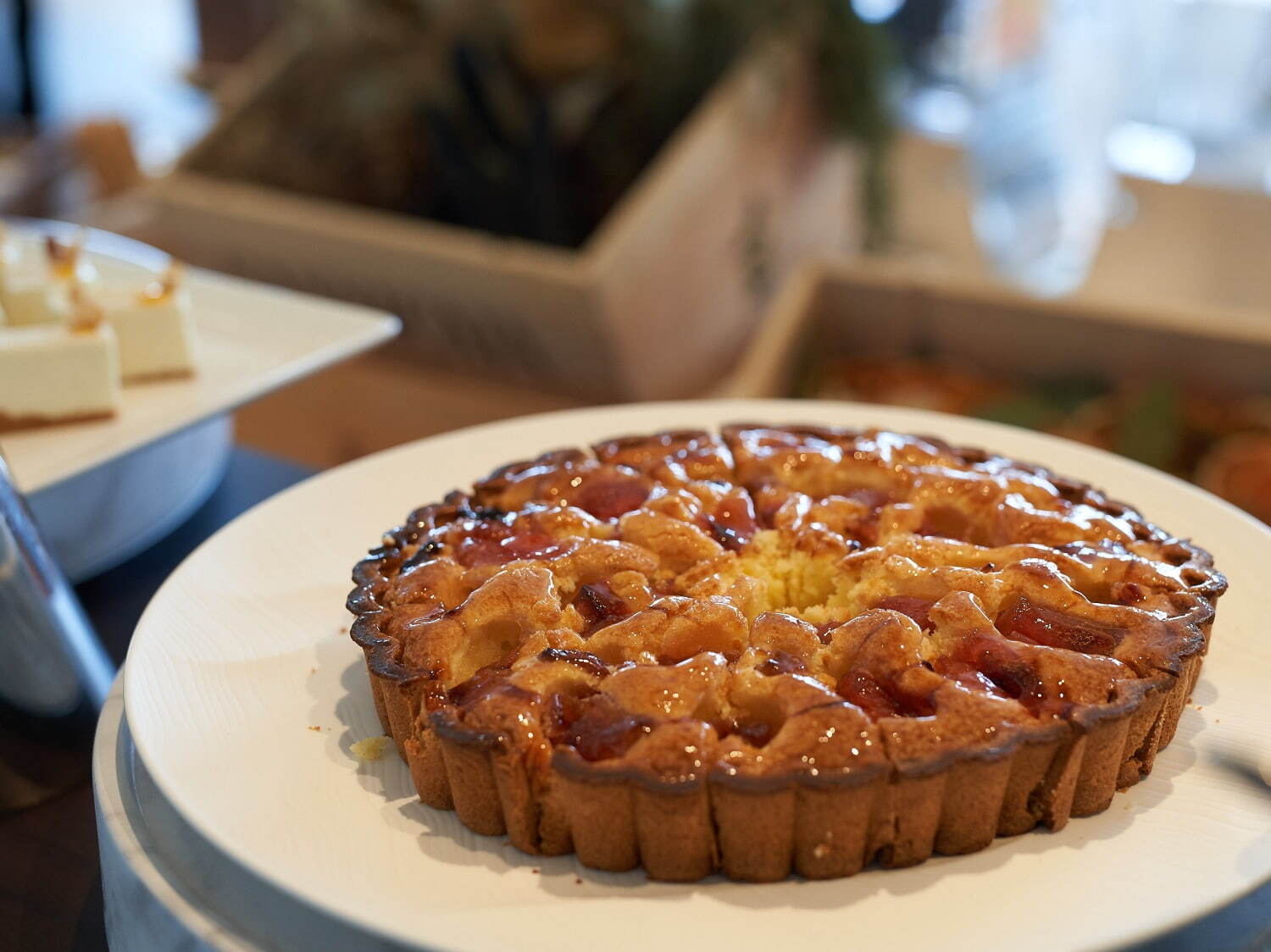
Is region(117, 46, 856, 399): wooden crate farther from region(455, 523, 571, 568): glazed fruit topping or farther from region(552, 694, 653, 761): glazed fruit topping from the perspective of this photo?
region(552, 694, 653, 761): glazed fruit topping

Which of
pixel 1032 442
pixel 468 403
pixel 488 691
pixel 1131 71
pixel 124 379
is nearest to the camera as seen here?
pixel 488 691

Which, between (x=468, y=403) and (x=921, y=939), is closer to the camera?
(x=921, y=939)

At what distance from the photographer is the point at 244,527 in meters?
1.22

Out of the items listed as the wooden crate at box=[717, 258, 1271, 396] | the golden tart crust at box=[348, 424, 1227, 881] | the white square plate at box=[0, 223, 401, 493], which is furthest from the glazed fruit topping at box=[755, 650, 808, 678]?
the wooden crate at box=[717, 258, 1271, 396]

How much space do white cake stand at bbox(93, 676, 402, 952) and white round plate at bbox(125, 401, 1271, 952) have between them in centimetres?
4

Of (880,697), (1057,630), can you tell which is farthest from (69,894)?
(1057,630)

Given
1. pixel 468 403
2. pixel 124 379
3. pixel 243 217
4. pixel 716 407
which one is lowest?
pixel 468 403

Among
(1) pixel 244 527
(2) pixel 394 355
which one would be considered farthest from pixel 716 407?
(2) pixel 394 355

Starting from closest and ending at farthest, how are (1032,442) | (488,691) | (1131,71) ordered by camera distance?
(488,691)
(1032,442)
(1131,71)

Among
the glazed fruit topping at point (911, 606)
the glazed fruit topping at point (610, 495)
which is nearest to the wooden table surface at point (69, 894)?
the glazed fruit topping at point (911, 606)

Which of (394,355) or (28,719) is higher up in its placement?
(28,719)

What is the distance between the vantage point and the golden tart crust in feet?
2.76

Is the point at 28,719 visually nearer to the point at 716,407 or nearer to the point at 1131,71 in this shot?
the point at 716,407

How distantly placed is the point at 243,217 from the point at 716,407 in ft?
5.78
